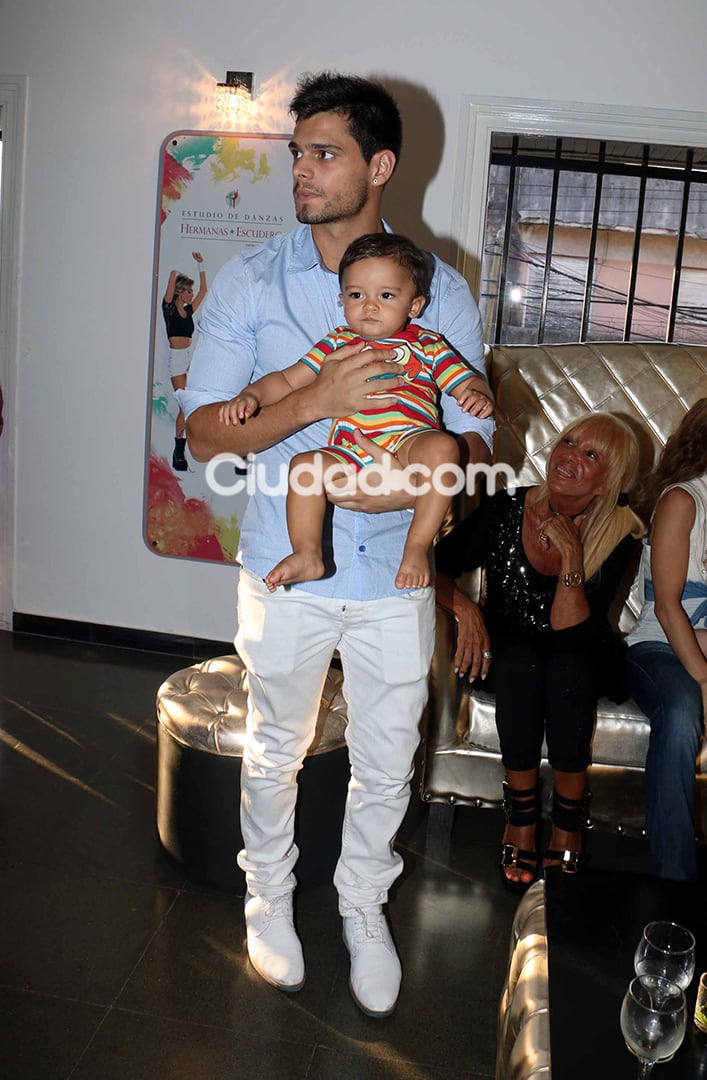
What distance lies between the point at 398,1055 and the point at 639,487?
170 cm

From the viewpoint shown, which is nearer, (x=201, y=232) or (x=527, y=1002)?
(x=527, y=1002)

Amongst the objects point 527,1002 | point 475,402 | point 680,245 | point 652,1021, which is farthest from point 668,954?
point 680,245

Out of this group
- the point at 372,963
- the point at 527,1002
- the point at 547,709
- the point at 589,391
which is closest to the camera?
the point at 527,1002

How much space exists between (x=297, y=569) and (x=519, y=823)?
115cm

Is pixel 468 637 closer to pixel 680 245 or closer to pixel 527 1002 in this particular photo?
pixel 527 1002

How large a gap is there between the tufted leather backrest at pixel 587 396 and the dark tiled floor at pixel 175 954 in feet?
3.78

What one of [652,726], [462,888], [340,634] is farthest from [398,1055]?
[652,726]

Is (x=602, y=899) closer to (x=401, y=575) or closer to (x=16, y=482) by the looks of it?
(x=401, y=575)

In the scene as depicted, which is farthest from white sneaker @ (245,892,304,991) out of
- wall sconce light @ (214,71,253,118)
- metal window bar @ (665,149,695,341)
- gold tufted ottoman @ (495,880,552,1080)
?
metal window bar @ (665,149,695,341)

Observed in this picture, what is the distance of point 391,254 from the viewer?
1962 mm

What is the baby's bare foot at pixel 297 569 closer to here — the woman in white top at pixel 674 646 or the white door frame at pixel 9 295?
the woman in white top at pixel 674 646

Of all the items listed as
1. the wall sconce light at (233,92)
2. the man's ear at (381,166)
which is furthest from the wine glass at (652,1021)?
the wall sconce light at (233,92)

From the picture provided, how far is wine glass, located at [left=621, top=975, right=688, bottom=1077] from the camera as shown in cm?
149

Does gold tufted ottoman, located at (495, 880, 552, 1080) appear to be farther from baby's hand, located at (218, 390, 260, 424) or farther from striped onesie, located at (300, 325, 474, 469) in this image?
baby's hand, located at (218, 390, 260, 424)
